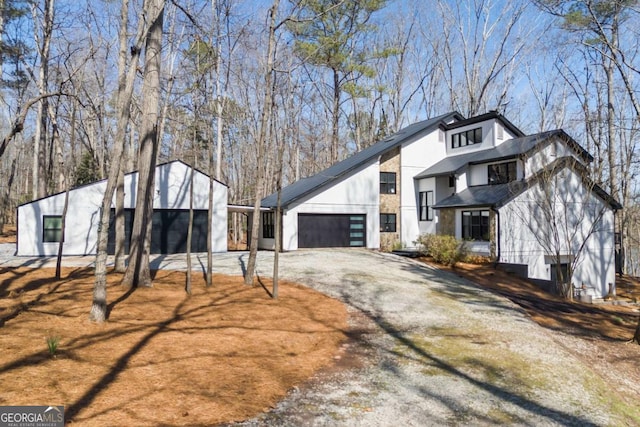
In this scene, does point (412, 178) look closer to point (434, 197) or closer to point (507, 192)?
point (434, 197)

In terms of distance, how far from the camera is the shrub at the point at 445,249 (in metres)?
19.4

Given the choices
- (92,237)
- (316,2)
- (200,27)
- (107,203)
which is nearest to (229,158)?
(316,2)

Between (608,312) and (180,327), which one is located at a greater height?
(180,327)

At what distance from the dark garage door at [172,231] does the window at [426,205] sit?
1335 cm

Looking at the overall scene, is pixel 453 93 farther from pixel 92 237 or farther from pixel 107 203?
pixel 107 203

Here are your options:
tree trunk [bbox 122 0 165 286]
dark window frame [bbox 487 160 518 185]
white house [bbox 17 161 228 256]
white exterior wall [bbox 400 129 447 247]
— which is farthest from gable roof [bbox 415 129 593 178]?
tree trunk [bbox 122 0 165 286]

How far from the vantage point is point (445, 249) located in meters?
19.5

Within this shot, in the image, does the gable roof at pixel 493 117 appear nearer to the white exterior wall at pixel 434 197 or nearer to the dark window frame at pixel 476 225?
the white exterior wall at pixel 434 197

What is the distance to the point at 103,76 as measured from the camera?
94.8ft

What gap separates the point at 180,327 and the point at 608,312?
44.3ft

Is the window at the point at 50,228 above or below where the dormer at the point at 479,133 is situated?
below

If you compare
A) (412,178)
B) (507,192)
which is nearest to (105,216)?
(507,192)

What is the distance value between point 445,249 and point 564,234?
22.1ft

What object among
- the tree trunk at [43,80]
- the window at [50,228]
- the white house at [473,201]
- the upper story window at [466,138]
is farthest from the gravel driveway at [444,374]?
the tree trunk at [43,80]
